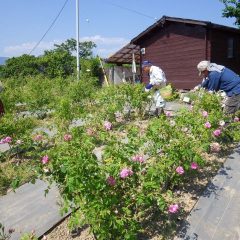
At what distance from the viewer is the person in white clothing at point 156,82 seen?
7.92 meters

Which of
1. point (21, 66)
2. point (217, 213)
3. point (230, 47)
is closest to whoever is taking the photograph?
point (217, 213)

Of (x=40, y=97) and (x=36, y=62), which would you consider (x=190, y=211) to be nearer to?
(x=40, y=97)

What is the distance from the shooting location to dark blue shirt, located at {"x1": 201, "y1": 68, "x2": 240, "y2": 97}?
5.59 m

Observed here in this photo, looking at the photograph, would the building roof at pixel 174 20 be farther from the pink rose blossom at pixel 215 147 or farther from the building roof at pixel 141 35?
the pink rose blossom at pixel 215 147

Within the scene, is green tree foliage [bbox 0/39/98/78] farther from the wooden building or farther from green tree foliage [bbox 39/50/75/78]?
the wooden building

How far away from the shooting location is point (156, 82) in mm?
7969

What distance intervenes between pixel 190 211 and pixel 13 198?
7.82 feet

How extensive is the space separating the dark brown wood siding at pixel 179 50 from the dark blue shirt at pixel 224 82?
996 cm

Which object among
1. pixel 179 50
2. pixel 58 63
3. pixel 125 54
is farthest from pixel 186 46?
pixel 58 63

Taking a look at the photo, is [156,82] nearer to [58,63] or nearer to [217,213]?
[217,213]

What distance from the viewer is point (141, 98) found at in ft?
26.5

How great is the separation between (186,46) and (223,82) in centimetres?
1081

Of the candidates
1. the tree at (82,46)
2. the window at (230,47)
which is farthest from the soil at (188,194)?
the tree at (82,46)

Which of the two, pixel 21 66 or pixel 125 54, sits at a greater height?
pixel 125 54
